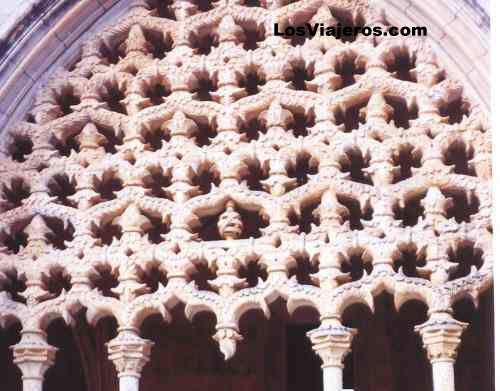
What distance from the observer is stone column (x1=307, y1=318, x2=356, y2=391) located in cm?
644

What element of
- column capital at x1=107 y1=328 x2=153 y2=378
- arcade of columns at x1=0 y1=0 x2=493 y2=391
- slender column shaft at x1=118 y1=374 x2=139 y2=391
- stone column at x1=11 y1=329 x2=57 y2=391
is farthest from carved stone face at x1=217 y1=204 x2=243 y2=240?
stone column at x1=11 y1=329 x2=57 y2=391

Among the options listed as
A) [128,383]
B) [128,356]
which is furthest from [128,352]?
[128,383]

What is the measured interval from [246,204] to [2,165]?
4.37ft

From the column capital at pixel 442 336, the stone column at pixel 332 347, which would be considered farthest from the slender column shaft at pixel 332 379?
the column capital at pixel 442 336

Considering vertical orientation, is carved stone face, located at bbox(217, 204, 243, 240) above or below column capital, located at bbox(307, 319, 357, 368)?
above

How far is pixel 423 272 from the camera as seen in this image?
21.5 ft

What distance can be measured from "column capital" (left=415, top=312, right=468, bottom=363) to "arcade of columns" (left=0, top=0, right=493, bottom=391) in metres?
0.01

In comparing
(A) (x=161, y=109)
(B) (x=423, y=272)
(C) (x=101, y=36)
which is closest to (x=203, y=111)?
(A) (x=161, y=109)

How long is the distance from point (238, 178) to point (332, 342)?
993 millimetres

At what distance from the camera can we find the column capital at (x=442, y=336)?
20.8 feet

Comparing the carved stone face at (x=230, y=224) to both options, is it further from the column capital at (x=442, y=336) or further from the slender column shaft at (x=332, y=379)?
the column capital at (x=442, y=336)

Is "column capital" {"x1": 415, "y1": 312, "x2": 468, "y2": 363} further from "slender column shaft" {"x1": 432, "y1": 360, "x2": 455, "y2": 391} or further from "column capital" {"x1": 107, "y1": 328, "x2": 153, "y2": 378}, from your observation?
"column capital" {"x1": 107, "y1": 328, "x2": 153, "y2": 378}

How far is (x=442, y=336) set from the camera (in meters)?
6.34

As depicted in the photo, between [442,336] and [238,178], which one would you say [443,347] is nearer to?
[442,336]
